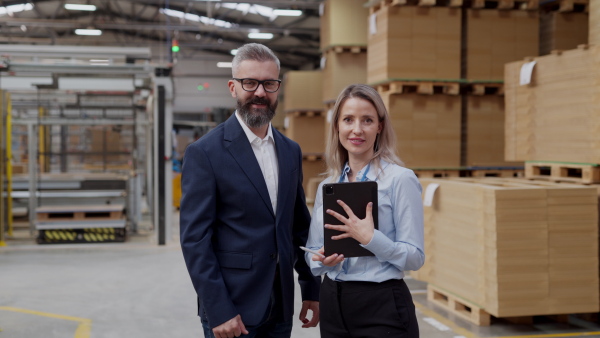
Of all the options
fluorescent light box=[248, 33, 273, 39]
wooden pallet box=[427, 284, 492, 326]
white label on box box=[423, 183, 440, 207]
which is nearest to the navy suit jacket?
A: wooden pallet box=[427, 284, 492, 326]

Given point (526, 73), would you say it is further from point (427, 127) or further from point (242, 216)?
point (242, 216)

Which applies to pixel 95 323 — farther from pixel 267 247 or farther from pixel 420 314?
pixel 267 247

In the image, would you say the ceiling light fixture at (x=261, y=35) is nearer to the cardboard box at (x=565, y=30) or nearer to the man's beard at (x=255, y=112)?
the cardboard box at (x=565, y=30)

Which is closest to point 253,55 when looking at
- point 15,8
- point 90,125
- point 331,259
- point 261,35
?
point 331,259

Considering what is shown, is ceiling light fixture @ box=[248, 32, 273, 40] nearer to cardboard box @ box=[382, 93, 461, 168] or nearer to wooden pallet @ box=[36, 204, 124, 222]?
wooden pallet @ box=[36, 204, 124, 222]

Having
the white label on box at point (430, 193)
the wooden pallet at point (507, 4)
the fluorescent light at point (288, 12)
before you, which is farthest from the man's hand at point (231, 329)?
the fluorescent light at point (288, 12)

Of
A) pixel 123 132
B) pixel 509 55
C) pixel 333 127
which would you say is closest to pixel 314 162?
pixel 123 132

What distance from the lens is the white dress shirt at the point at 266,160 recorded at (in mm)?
2670

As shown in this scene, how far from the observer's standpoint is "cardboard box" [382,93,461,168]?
793cm

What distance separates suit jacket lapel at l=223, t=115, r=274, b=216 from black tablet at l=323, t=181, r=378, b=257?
1.00 ft

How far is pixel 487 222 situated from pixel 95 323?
3.67m

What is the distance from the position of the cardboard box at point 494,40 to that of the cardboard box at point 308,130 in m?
7.45

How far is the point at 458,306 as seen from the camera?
20.7 feet

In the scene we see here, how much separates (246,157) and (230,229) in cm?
28
